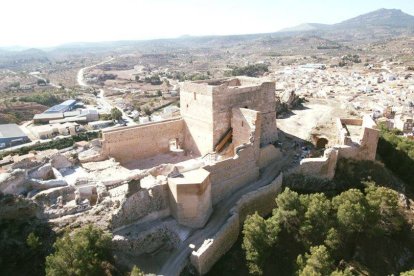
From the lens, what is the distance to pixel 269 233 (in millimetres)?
19188

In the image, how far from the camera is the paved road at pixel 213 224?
58.3 feet

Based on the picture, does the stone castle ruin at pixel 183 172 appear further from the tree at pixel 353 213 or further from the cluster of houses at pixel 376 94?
the cluster of houses at pixel 376 94

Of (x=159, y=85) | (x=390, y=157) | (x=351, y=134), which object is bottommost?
(x=159, y=85)

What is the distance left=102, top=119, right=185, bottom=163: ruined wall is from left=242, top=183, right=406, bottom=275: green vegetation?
9.63 meters

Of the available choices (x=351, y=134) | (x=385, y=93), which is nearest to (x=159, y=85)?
(x=385, y=93)

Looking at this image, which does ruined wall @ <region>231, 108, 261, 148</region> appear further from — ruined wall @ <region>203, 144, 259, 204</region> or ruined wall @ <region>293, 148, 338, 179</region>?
ruined wall @ <region>293, 148, 338, 179</region>

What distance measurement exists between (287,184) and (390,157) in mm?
11334

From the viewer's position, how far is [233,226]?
67.3ft

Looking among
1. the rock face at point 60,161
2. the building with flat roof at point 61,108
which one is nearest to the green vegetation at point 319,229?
the rock face at point 60,161

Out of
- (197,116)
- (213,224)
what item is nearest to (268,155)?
(197,116)

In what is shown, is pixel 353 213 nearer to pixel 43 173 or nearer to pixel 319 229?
pixel 319 229

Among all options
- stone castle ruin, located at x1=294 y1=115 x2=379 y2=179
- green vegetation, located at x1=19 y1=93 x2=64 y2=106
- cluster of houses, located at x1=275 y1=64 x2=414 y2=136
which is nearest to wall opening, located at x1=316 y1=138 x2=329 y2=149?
stone castle ruin, located at x1=294 y1=115 x2=379 y2=179

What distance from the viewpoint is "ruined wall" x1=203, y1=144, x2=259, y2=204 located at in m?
21.9

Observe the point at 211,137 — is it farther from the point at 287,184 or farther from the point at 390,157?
the point at 390,157
